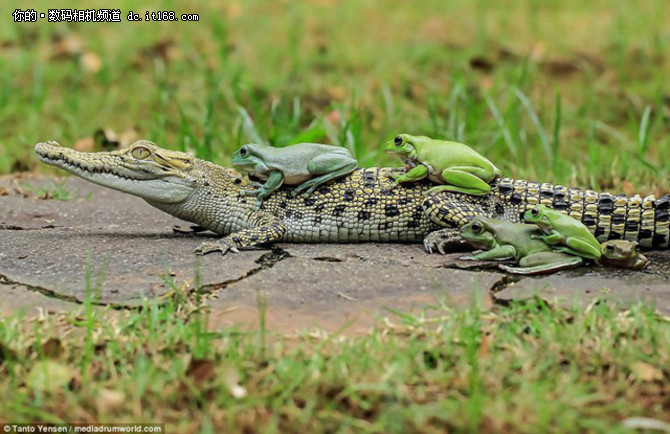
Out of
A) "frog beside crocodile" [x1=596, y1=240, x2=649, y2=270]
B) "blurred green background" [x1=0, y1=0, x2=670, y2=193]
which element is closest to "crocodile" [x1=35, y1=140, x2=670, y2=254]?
"frog beside crocodile" [x1=596, y1=240, x2=649, y2=270]

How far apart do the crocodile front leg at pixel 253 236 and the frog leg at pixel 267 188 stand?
3.5 inches

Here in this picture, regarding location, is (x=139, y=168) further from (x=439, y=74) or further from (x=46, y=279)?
(x=439, y=74)

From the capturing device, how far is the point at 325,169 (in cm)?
480

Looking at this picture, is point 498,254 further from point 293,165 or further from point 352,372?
point 352,372

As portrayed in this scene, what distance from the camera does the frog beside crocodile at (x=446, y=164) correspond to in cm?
466

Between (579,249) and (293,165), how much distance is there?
1.63 m

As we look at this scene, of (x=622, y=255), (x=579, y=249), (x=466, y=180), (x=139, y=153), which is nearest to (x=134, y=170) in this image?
(x=139, y=153)

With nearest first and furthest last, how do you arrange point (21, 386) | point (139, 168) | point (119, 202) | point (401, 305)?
1. point (21, 386)
2. point (401, 305)
3. point (139, 168)
4. point (119, 202)

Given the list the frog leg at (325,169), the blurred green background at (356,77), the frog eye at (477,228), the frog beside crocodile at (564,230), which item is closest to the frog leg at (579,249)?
the frog beside crocodile at (564,230)

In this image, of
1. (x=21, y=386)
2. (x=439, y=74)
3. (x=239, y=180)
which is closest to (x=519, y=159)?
(x=439, y=74)

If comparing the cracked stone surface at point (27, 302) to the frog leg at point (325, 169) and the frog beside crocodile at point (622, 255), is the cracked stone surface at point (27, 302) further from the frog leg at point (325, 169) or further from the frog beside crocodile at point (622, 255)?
the frog beside crocodile at point (622, 255)

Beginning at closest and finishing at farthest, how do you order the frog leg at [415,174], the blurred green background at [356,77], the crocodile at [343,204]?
the crocodile at [343,204] → the frog leg at [415,174] → the blurred green background at [356,77]

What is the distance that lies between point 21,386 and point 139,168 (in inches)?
70.2

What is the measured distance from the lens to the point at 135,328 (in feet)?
11.6
